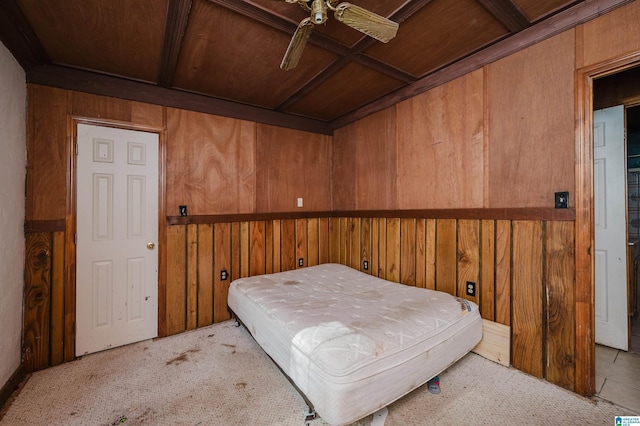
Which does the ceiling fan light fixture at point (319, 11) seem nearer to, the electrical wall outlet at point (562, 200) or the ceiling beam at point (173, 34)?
the ceiling beam at point (173, 34)

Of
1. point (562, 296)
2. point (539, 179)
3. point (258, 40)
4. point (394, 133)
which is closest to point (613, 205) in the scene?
point (539, 179)

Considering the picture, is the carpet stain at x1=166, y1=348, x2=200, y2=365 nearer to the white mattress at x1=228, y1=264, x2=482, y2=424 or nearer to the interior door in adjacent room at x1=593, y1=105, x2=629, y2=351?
the white mattress at x1=228, y1=264, x2=482, y2=424

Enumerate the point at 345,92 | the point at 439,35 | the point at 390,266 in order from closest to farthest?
1. the point at 439,35
2. the point at 345,92
3. the point at 390,266

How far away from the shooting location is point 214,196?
9.93 feet

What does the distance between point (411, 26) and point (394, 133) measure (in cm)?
124

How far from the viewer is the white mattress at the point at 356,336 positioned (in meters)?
1.36

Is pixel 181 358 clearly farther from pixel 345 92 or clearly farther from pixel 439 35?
pixel 439 35

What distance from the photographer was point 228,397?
1.79m

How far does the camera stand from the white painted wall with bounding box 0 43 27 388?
1808 millimetres

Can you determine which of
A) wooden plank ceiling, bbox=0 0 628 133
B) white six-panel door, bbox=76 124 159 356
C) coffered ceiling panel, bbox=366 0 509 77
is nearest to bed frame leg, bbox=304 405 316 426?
white six-panel door, bbox=76 124 159 356

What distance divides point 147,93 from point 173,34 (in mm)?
992

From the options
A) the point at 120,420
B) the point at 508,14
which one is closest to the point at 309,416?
the point at 120,420

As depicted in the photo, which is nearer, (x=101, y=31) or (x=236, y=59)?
(x=101, y=31)

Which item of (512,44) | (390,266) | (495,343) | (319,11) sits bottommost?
(495,343)
